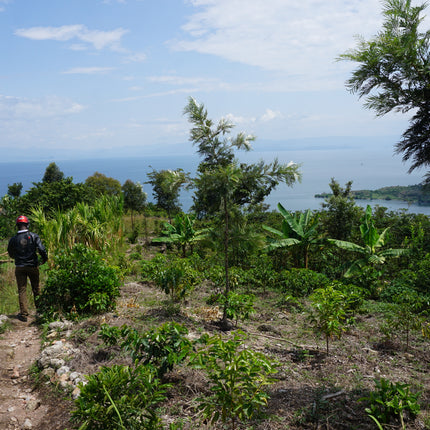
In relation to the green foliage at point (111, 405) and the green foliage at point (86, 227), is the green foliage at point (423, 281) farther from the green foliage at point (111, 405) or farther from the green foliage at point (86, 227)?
the green foliage at point (86, 227)

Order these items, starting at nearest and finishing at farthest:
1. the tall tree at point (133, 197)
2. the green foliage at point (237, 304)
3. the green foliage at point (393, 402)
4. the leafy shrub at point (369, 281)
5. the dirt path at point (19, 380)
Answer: the green foliage at point (393, 402), the dirt path at point (19, 380), the green foliage at point (237, 304), the leafy shrub at point (369, 281), the tall tree at point (133, 197)

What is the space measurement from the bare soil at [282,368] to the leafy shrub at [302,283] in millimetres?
1891

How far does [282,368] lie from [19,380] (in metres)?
3.58

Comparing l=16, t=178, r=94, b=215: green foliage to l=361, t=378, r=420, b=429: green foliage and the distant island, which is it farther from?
the distant island

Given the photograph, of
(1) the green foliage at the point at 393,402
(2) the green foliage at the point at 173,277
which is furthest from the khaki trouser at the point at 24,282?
(1) the green foliage at the point at 393,402

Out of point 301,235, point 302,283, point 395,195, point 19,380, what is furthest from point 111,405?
point 395,195

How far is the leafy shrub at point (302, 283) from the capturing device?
30.2 feet

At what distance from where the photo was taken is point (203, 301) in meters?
8.10

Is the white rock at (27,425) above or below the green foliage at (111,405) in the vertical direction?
below

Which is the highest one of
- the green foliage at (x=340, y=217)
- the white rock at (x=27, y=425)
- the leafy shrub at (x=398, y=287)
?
the green foliage at (x=340, y=217)

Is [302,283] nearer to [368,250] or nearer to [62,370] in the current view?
[368,250]

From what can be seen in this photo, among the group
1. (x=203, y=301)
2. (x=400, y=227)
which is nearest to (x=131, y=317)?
(x=203, y=301)

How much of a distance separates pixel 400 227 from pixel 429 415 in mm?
12960

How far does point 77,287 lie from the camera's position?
6.59m
